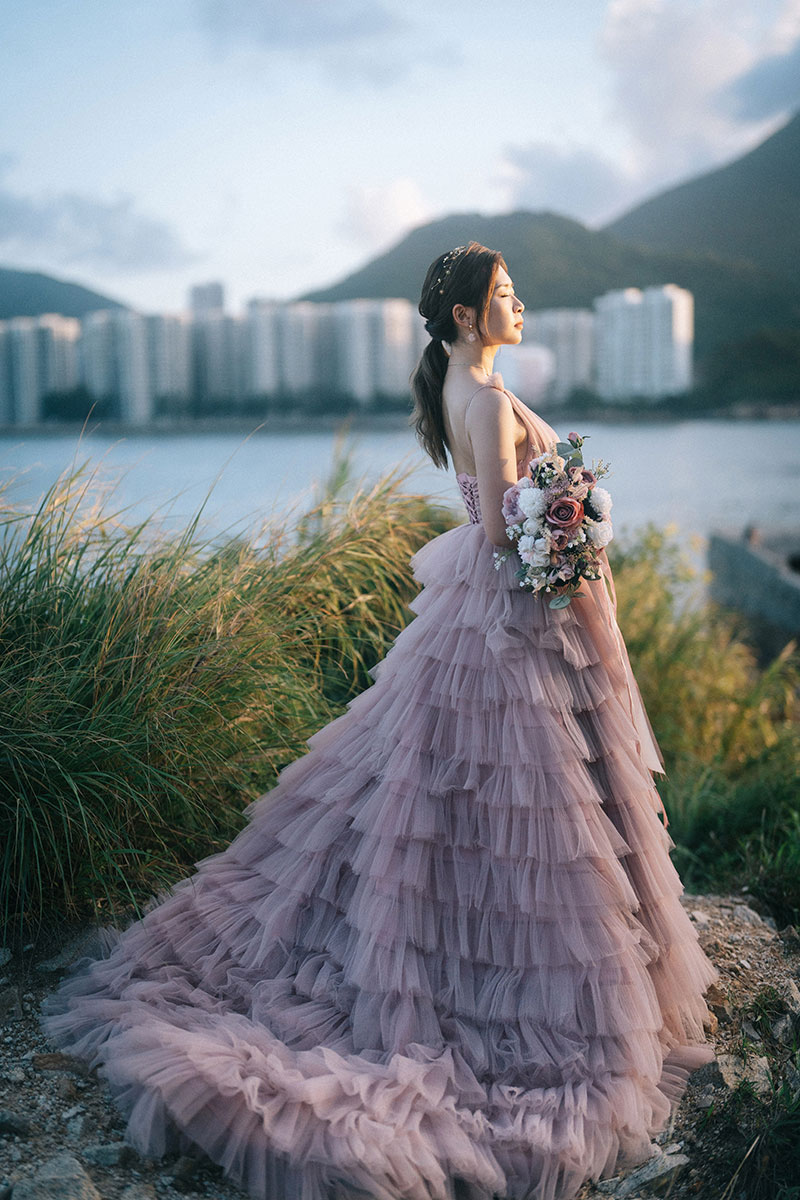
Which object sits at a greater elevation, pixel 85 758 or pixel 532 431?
pixel 532 431

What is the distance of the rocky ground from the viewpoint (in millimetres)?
1824

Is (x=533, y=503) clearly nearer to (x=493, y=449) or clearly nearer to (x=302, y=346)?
(x=493, y=449)

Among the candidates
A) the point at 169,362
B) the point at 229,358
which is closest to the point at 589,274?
the point at 229,358

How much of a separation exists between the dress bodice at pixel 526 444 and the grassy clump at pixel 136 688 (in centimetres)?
91

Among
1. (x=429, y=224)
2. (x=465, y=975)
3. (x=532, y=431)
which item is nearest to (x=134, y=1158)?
(x=465, y=975)

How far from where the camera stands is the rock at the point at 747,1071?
222 centimetres

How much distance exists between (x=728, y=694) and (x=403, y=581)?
263 cm

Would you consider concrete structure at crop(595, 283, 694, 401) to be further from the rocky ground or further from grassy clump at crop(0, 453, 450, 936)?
the rocky ground

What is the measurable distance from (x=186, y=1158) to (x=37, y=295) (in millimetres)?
10575

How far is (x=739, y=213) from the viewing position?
38.7 meters

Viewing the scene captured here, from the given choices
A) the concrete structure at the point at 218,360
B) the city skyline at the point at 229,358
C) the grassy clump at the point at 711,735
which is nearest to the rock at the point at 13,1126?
the grassy clump at the point at 711,735

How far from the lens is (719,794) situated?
15.3 ft

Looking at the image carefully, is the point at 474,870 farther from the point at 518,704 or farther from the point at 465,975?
the point at 518,704

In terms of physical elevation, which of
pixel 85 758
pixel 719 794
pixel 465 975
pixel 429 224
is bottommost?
pixel 719 794
